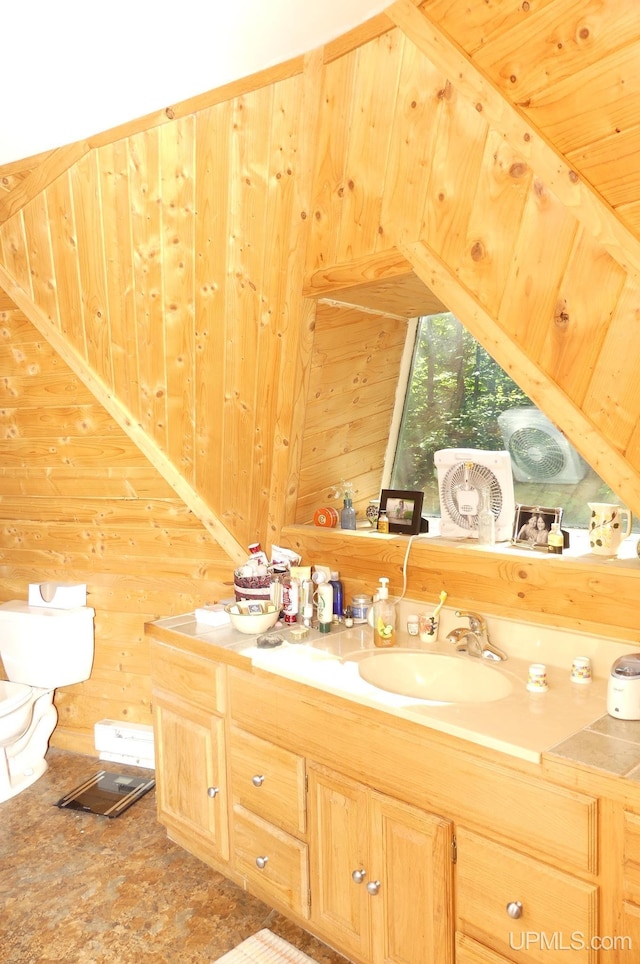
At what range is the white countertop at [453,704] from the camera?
148cm

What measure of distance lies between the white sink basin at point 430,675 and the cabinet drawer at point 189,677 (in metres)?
0.48

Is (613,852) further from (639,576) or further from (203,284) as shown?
(203,284)

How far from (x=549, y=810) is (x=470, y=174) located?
144cm

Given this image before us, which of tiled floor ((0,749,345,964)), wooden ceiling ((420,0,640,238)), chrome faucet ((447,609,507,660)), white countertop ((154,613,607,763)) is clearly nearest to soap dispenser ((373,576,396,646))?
white countertop ((154,613,607,763))

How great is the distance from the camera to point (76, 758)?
3.28 meters

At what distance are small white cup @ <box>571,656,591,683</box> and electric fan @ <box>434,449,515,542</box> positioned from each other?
0.52 meters

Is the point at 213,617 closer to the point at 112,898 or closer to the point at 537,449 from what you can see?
the point at 112,898

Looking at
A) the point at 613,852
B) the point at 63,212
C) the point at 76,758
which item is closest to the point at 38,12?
the point at 63,212

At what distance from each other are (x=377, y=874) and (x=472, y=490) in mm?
1103

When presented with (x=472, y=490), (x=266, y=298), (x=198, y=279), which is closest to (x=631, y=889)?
(x=472, y=490)

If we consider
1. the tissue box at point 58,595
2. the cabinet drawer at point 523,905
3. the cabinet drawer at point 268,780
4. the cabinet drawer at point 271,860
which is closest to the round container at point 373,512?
the cabinet drawer at point 268,780

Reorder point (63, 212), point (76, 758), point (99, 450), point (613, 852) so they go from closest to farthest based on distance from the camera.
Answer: point (613, 852) → point (63, 212) → point (99, 450) → point (76, 758)

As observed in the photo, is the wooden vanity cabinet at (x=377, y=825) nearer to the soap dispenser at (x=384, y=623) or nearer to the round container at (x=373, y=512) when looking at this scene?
the soap dispenser at (x=384, y=623)

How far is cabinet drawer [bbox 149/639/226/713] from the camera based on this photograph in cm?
218
